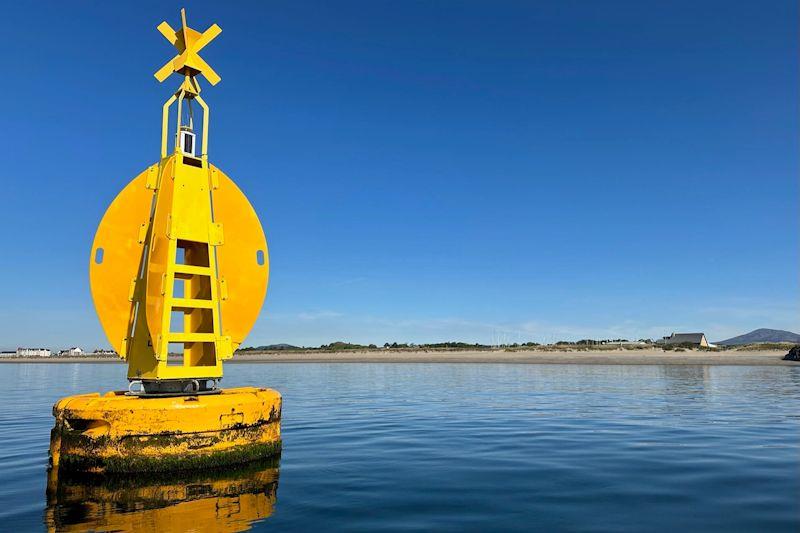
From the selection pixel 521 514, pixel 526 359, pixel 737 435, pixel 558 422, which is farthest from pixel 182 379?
pixel 526 359

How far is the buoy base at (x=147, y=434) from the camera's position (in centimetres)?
981

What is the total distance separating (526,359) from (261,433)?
6508 cm

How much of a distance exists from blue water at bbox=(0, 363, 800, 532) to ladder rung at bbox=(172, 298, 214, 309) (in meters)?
3.35

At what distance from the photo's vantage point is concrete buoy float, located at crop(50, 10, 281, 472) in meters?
9.91

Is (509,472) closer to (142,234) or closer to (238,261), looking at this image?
(238,261)

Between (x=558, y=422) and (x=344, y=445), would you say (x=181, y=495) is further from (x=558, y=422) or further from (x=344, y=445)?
(x=558, y=422)

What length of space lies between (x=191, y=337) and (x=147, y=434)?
2132 mm

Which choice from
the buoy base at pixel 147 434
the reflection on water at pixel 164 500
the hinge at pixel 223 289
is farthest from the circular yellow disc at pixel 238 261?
the reflection on water at pixel 164 500

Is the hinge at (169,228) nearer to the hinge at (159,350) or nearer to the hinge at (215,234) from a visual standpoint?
the hinge at (215,234)

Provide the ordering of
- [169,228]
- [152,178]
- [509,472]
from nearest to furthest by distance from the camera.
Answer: [509,472] < [169,228] < [152,178]

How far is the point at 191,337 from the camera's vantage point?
1120cm

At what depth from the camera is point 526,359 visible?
72312 mm

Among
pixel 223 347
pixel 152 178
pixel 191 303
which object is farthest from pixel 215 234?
pixel 223 347

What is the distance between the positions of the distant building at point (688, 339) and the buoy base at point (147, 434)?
9593cm
